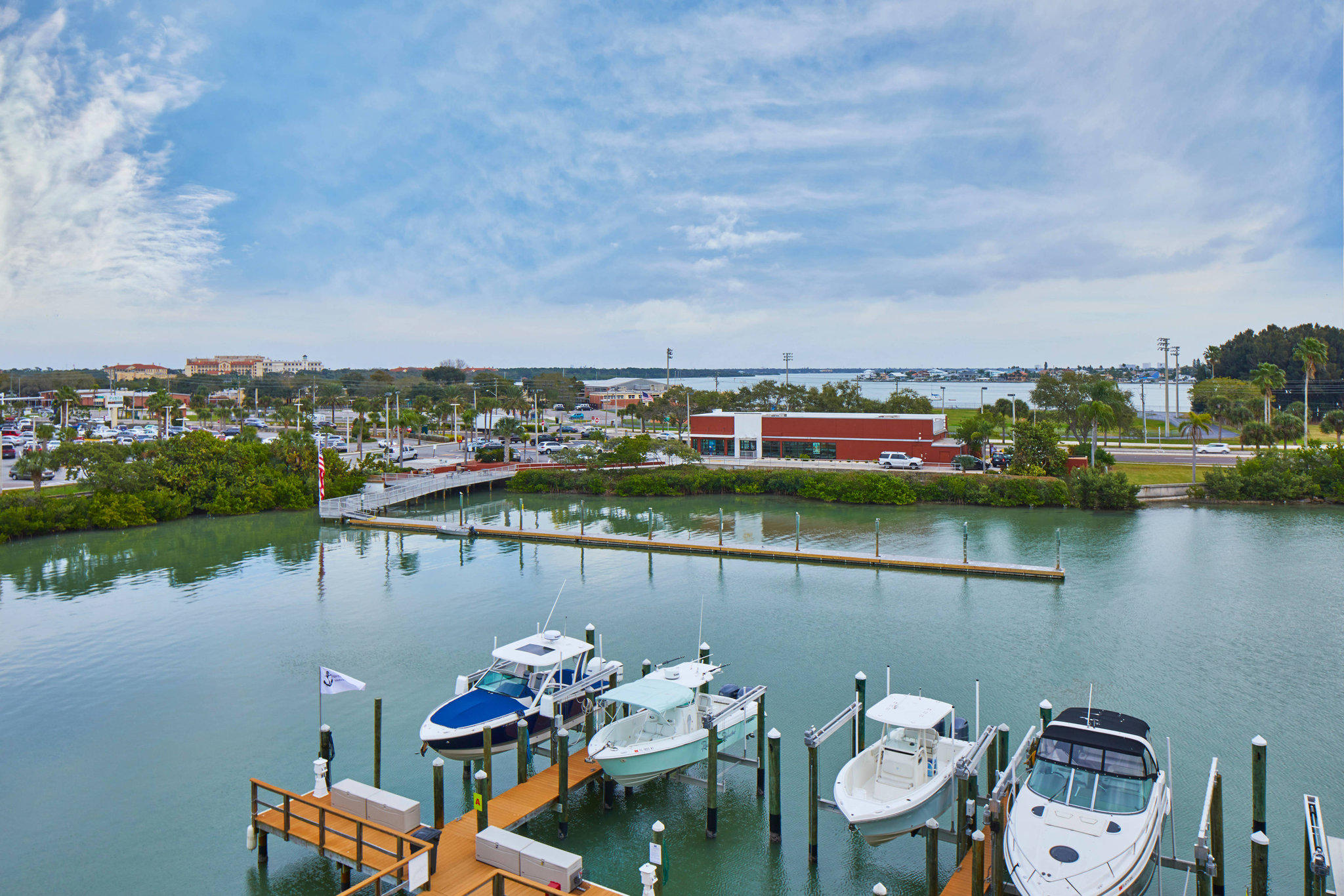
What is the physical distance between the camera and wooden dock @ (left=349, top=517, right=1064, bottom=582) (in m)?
38.7

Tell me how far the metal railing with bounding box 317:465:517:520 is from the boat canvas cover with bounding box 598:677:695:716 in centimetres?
4341

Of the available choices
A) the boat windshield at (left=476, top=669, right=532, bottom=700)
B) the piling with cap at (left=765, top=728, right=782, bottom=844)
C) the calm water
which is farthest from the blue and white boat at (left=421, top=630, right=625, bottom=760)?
the piling with cap at (left=765, top=728, right=782, bottom=844)

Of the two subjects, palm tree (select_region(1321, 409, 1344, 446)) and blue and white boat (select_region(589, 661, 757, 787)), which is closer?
blue and white boat (select_region(589, 661, 757, 787))

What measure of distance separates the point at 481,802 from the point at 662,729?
14.1 feet

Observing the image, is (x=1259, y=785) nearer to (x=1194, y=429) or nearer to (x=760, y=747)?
(x=760, y=747)

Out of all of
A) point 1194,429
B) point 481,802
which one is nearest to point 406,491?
point 481,802

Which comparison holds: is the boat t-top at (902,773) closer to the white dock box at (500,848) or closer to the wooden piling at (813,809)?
the wooden piling at (813,809)

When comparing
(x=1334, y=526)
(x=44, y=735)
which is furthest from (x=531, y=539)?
(x=1334, y=526)

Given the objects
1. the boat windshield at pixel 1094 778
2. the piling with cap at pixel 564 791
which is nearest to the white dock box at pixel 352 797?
the piling with cap at pixel 564 791

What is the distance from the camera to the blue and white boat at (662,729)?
1694 centimetres

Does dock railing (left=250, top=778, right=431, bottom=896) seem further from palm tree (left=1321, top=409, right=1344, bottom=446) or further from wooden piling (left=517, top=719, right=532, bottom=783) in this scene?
palm tree (left=1321, top=409, right=1344, bottom=446)

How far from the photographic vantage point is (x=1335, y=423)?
3127 inches

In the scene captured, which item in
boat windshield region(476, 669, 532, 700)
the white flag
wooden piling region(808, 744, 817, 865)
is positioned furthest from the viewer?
boat windshield region(476, 669, 532, 700)

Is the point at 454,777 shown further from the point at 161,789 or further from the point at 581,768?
the point at 161,789
